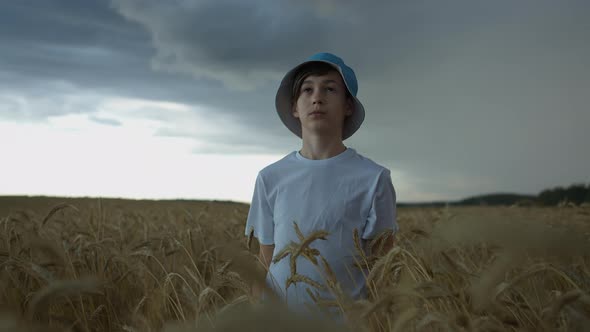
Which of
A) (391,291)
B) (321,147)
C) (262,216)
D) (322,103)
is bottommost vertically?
(391,291)

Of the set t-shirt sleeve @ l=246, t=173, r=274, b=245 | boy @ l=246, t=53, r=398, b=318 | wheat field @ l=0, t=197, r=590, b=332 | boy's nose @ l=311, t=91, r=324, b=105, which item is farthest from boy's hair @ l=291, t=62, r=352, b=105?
wheat field @ l=0, t=197, r=590, b=332

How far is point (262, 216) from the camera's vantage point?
2121mm

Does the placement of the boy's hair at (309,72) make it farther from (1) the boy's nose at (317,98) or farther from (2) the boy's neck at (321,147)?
(2) the boy's neck at (321,147)

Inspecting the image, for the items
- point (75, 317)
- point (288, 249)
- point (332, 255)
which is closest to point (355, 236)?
point (288, 249)

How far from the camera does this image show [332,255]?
1.83 m

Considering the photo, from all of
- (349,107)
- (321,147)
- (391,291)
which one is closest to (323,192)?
(321,147)

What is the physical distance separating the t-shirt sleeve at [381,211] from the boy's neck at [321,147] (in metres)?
0.22

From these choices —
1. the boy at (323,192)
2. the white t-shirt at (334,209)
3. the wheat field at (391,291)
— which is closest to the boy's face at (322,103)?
the boy at (323,192)

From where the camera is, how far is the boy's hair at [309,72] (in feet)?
6.81

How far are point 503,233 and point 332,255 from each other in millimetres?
892

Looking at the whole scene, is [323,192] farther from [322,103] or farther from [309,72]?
[309,72]

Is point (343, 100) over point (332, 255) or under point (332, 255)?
over

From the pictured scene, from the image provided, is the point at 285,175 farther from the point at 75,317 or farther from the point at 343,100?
the point at 75,317

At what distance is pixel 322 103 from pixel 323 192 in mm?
Result: 348
